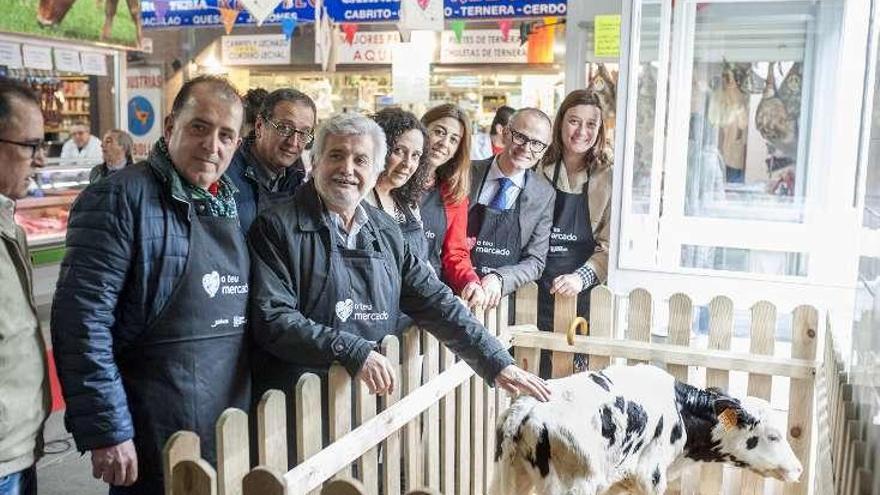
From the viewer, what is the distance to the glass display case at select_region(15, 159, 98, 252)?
20.2 ft

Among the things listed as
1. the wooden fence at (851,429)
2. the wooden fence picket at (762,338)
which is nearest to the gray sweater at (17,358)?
the wooden fence at (851,429)

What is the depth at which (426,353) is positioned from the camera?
263cm

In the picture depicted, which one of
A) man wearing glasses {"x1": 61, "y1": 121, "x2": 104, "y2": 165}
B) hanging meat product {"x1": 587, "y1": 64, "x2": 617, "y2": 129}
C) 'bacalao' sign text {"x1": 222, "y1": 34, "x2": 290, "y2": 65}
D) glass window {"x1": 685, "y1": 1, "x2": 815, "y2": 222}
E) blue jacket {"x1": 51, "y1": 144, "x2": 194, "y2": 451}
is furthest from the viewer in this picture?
'bacalao' sign text {"x1": 222, "y1": 34, "x2": 290, "y2": 65}

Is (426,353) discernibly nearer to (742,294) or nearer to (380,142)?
(380,142)

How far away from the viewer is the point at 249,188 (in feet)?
8.91

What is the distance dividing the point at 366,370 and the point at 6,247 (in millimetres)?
862

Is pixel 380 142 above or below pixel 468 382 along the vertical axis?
above

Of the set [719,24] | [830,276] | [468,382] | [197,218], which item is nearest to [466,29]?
[719,24]

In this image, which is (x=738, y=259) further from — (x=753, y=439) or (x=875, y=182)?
(x=875, y=182)

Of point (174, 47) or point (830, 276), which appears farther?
point (174, 47)

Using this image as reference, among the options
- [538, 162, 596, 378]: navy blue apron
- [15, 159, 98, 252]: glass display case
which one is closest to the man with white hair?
[538, 162, 596, 378]: navy blue apron

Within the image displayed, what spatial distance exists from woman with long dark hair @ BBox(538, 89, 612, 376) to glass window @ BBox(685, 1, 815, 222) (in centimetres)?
140

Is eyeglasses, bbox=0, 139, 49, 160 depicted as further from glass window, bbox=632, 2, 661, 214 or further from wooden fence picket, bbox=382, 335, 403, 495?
glass window, bbox=632, 2, 661, 214

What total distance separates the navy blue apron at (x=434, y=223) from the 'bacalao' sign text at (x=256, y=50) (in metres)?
8.88
